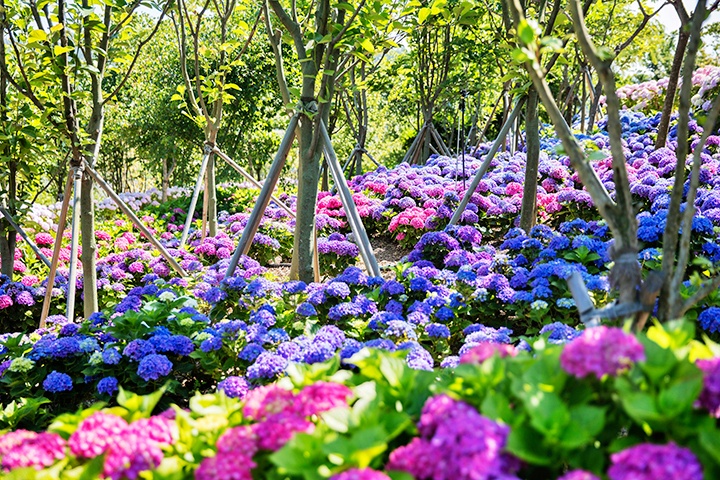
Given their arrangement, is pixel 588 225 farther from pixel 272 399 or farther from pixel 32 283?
pixel 32 283

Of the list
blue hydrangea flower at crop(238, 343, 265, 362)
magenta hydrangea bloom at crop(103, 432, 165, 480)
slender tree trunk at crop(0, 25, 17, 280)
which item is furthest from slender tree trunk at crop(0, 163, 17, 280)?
magenta hydrangea bloom at crop(103, 432, 165, 480)

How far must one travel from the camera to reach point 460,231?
16.5 ft

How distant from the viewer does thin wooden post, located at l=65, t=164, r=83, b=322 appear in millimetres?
3984

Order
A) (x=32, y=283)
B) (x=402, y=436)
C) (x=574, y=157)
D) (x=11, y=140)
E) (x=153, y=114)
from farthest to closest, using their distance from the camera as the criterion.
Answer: (x=153, y=114) → (x=32, y=283) → (x=11, y=140) → (x=574, y=157) → (x=402, y=436)

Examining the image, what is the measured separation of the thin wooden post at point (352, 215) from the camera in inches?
164

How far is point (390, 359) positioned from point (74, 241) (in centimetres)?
320

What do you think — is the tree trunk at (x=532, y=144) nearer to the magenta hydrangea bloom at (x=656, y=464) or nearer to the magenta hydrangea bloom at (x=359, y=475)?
the magenta hydrangea bloom at (x=656, y=464)

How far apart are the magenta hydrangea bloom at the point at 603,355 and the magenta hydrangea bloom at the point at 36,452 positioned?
4.18ft

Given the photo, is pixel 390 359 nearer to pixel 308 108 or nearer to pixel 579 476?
pixel 579 476

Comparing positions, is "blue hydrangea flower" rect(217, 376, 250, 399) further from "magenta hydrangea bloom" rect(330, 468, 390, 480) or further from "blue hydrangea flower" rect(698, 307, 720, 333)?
"blue hydrangea flower" rect(698, 307, 720, 333)

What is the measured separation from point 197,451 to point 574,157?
4.63 ft

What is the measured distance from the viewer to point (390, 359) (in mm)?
1627

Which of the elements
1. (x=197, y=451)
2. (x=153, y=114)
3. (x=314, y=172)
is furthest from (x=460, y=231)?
(x=153, y=114)

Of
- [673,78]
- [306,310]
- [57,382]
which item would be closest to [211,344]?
[306,310]
